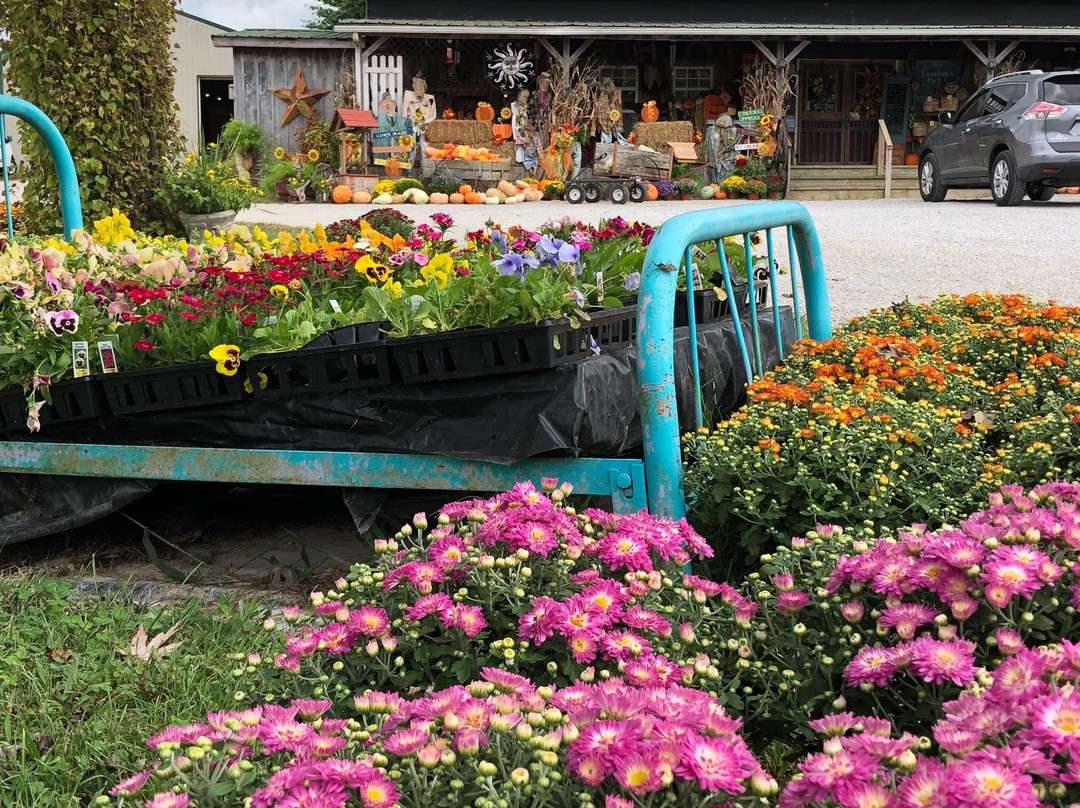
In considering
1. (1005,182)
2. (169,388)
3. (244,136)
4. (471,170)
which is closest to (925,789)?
(169,388)

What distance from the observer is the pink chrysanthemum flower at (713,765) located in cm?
120

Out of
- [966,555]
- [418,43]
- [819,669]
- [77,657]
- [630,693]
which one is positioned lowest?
[77,657]

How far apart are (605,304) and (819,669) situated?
1.73 m

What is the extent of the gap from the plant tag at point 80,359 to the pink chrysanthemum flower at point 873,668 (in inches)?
97.6

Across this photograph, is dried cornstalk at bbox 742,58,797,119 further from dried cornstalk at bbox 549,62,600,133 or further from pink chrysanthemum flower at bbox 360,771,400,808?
pink chrysanthemum flower at bbox 360,771,400,808

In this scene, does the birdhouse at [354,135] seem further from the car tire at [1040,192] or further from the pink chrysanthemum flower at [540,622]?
the pink chrysanthemum flower at [540,622]

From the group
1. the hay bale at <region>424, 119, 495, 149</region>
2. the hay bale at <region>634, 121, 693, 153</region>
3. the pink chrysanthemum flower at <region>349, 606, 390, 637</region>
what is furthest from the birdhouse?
the pink chrysanthemum flower at <region>349, 606, 390, 637</region>

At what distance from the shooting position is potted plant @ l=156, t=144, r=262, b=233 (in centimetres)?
925

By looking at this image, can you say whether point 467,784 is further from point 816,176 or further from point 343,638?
point 816,176

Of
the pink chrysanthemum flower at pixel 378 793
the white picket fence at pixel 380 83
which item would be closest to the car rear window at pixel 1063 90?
the white picket fence at pixel 380 83

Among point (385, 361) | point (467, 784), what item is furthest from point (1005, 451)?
point (467, 784)

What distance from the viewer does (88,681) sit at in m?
2.62

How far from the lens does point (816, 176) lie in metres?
20.5

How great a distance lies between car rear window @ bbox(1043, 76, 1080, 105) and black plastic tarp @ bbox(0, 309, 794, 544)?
12473mm
